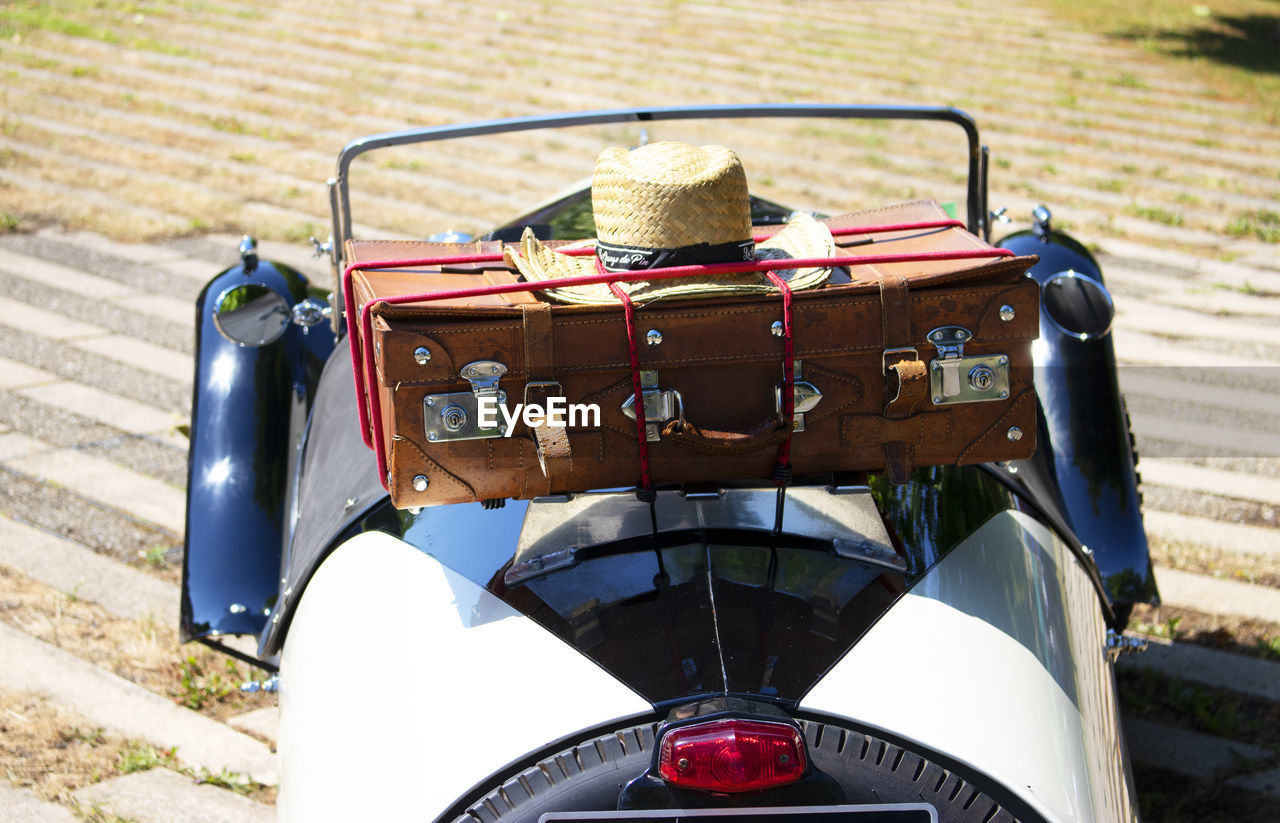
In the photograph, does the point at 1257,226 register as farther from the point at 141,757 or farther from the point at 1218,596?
the point at 141,757

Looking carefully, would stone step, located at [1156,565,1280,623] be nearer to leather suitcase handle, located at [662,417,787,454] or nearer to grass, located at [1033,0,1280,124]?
leather suitcase handle, located at [662,417,787,454]

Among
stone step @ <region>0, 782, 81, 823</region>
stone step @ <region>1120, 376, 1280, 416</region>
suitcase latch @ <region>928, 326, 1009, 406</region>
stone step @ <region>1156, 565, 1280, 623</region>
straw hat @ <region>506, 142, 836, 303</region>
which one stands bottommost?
stone step @ <region>0, 782, 81, 823</region>

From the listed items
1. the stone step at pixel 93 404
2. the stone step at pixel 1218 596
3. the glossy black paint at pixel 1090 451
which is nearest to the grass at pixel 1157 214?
the stone step at pixel 1218 596

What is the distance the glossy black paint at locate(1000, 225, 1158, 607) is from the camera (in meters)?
2.70

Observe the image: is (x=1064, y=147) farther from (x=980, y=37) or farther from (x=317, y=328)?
(x=317, y=328)

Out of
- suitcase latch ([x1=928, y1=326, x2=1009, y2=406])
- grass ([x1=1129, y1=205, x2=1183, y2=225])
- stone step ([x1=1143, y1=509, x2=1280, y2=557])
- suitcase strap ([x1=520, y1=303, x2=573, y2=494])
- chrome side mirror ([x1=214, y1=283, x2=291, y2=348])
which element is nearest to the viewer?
suitcase strap ([x1=520, y1=303, x2=573, y2=494])

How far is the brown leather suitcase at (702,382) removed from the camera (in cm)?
A: 165

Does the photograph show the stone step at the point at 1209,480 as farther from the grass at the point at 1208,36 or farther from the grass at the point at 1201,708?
the grass at the point at 1208,36

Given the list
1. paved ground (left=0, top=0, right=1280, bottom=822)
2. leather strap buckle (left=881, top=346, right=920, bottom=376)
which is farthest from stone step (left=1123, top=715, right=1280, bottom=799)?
leather strap buckle (left=881, top=346, right=920, bottom=376)

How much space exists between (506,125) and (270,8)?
37.8ft

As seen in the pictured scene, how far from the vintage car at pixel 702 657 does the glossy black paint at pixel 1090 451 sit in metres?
0.38

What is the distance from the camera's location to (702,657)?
1.60m

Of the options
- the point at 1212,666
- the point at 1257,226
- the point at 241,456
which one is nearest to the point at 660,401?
the point at 241,456

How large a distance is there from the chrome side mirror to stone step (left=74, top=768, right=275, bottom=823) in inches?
43.6
